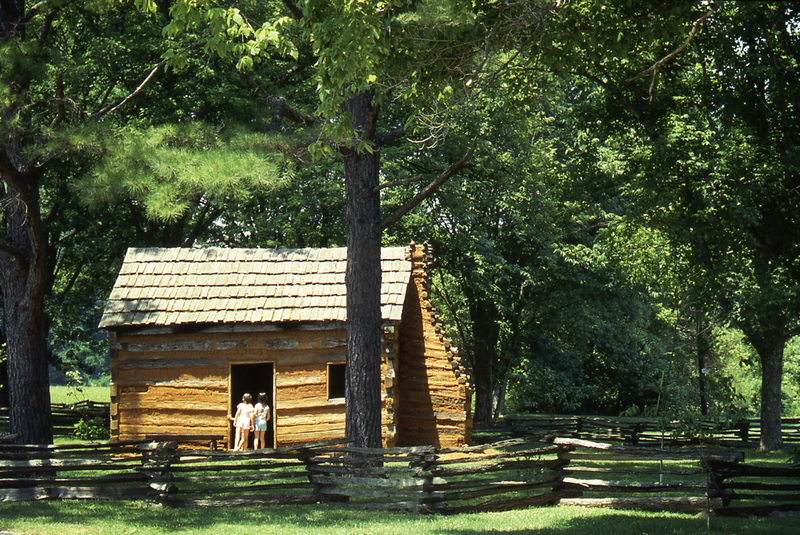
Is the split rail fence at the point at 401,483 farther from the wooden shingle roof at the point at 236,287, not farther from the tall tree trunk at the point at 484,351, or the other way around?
the tall tree trunk at the point at 484,351

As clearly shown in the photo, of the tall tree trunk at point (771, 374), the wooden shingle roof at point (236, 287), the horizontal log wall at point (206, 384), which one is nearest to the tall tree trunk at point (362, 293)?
the wooden shingle roof at point (236, 287)

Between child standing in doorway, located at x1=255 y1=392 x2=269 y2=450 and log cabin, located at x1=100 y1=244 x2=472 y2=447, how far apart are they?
0.94ft

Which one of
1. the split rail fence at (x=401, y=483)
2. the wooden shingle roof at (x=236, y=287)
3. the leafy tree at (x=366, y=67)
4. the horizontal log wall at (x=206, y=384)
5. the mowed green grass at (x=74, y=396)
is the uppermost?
the leafy tree at (x=366, y=67)

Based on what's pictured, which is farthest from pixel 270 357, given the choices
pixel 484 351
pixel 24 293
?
pixel 484 351

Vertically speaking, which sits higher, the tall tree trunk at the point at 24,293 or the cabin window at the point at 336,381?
the tall tree trunk at the point at 24,293

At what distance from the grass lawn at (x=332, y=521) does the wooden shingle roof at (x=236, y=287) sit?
238 inches

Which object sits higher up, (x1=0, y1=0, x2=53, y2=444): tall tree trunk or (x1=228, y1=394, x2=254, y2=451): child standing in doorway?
(x1=0, y1=0, x2=53, y2=444): tall tree trunk

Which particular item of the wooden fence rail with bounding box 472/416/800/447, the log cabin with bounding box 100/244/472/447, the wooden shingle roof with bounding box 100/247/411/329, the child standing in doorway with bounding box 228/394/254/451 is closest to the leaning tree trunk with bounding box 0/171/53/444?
the wooden shingle roof with bounding box 100/247/411/329

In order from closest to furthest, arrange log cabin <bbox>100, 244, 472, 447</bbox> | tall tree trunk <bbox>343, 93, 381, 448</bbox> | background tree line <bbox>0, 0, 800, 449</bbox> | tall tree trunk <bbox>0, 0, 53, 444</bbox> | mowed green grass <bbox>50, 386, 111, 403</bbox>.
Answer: background tree line <bbox>0, 0, 800, 449</bbox> < tall tree trunk <bbox>343, 93, 381, 448</bbox> < tall tree trunk <bbox>0, 0, 53, 444</bbox> < log cabin <bbox>100, 244, 472, 447</bbox> < mowed green grass <bbox>50, 386, 111, 403</bbox>

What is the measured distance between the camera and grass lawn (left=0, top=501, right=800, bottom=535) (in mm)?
9891

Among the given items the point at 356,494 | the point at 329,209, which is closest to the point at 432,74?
the point at 356,494

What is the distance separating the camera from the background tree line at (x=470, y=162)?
380 inches

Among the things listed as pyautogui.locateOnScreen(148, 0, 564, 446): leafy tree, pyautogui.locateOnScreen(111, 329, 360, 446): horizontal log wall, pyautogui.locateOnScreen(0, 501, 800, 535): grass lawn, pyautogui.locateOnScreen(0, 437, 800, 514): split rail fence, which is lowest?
pyautogui.locateOnScreen(0, 501, 800, 535): grass lawn

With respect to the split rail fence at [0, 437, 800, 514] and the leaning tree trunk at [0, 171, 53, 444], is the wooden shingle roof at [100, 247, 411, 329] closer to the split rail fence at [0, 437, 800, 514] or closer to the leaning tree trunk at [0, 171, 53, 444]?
the leaning tree trunk at [0, 171, 53, 444]
